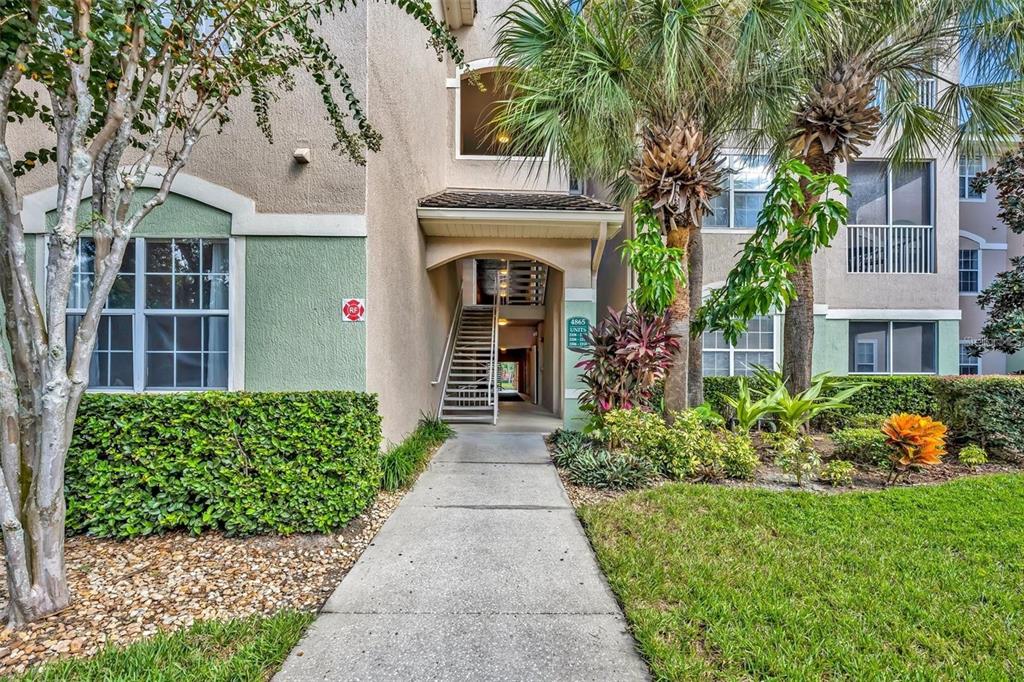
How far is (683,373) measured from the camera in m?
6.28

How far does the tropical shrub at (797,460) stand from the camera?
5.21 m

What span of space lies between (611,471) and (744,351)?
637 centimetres

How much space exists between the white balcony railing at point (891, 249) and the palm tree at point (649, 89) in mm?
5948

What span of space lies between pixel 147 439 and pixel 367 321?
2246mm

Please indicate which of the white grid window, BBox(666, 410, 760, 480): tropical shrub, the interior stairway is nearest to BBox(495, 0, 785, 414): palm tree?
BBox(666, 410, 760, 480): tropical shrub

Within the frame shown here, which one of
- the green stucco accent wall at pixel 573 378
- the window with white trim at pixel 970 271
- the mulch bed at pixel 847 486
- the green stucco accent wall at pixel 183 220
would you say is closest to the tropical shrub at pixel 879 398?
the mulch bed at pixel 847 486

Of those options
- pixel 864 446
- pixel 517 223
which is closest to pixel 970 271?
pixel 864 446

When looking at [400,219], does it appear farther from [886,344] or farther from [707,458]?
[886,344]

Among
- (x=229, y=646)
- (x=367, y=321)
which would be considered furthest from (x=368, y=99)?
(x=229, y=646)

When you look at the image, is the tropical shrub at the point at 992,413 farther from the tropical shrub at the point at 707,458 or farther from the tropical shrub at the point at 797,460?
the tropical shrub at the point at 707,458

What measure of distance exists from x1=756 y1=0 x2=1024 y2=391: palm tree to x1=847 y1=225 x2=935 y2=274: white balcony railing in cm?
250

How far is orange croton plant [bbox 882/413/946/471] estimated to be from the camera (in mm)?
5250

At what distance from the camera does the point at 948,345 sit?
10.1m

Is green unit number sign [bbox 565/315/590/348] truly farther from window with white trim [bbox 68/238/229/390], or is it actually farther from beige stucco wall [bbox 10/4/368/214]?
window with white trim [bbox 68/238/229/390]
